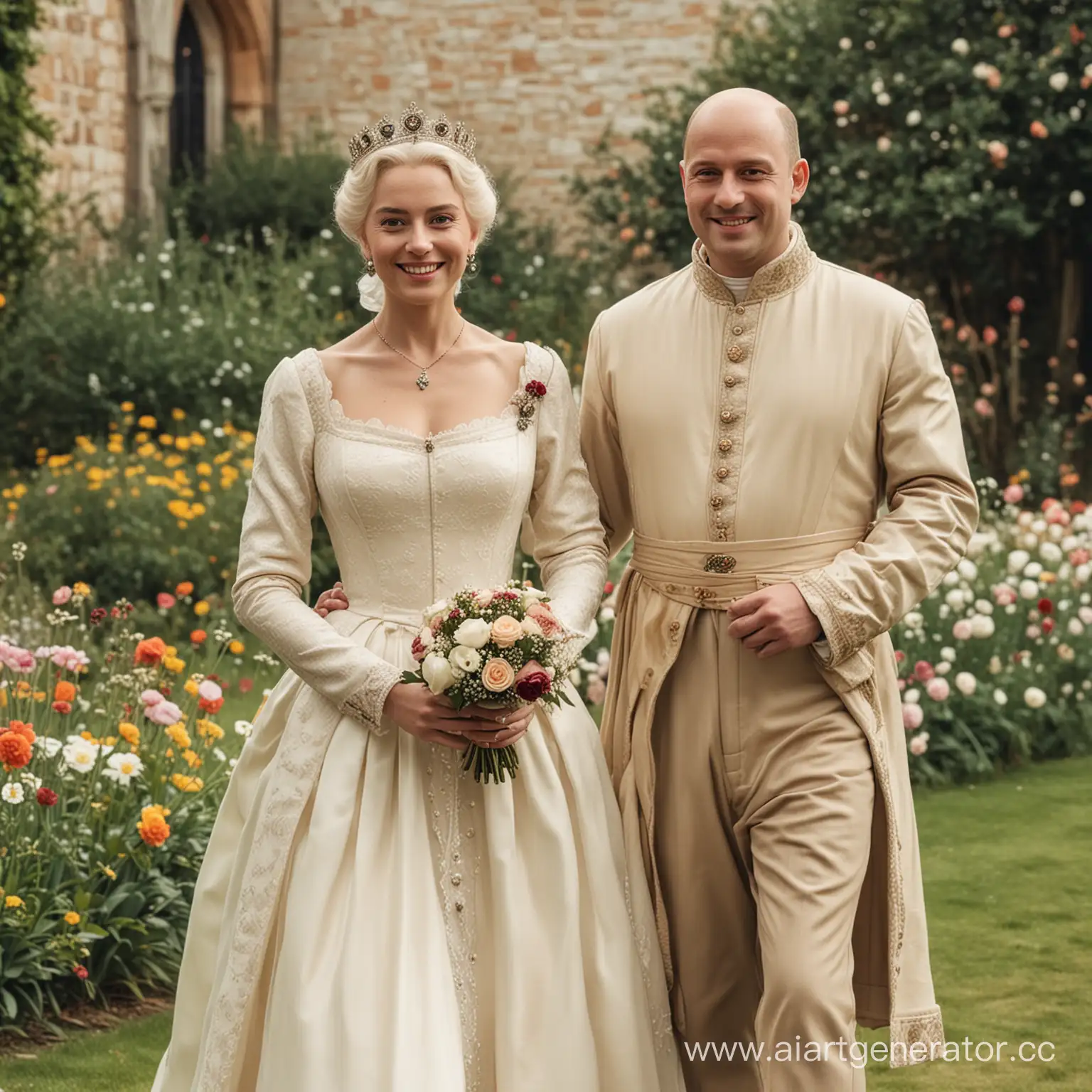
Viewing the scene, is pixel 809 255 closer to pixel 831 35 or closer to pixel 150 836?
pixel 150 836

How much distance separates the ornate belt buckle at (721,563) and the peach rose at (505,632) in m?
0.52

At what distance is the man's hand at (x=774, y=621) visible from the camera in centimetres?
330

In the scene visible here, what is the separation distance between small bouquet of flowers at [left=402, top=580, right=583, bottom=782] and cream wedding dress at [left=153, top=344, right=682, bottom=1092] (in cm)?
15

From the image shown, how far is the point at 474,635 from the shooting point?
3.13 meters

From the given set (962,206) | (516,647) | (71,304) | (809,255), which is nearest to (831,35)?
(962,206)

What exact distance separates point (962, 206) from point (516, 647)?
31.0 ft

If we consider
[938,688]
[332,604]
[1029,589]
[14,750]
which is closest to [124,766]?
[14,750]

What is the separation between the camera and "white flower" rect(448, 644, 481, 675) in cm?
310

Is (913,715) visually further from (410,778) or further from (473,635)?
(473,635)

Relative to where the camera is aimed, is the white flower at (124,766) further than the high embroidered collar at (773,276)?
Yes

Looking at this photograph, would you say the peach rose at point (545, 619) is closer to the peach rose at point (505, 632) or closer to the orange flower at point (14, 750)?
the peach rose at point (505, 632)

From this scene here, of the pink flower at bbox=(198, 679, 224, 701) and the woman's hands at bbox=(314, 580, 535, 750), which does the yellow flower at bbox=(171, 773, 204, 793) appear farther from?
the woman's hands at bbox=(314, 580, 535, 750)

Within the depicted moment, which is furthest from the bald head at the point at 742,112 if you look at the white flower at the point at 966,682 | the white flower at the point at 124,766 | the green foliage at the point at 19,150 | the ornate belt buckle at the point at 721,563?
the green foliage at the point at 19,150

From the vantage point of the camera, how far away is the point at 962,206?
1183 centimetres
